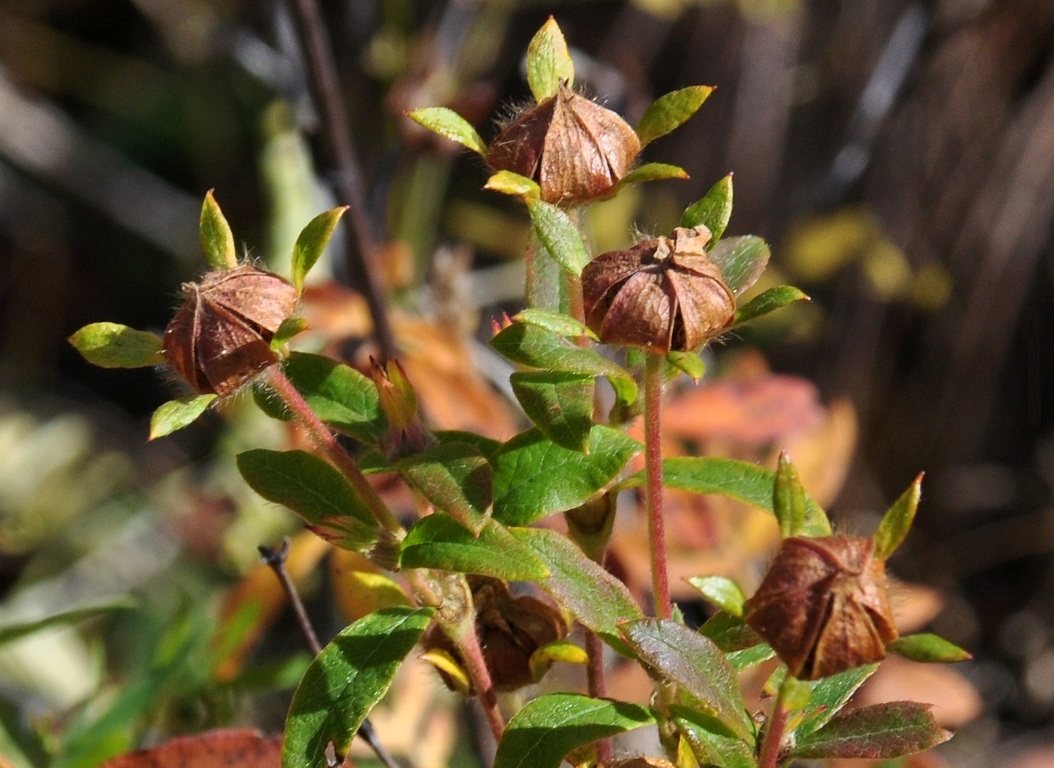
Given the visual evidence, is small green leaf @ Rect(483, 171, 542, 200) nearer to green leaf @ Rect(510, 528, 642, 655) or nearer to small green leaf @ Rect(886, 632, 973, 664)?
green leaf @ Rect(510, 528, 642, 655)

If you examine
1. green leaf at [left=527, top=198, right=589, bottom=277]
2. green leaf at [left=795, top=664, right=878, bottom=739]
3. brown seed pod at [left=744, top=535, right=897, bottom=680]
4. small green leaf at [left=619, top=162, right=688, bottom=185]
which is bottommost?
green leaf at [left=795, top=664, right=878, bottom=739]

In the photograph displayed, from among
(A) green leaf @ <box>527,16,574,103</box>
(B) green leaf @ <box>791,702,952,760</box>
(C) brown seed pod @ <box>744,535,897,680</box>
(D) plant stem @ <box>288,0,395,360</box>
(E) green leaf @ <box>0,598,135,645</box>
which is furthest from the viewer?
(D) plant stem @ <box>288,0,395,360</box>

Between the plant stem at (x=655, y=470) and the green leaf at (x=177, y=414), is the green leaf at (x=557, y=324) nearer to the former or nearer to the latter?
the plant stem at (x=655, y=470)

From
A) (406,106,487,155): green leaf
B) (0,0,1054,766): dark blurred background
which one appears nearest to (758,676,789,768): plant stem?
(406,106,487,155): green leaf

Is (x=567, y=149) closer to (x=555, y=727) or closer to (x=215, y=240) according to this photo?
(x=215, y=240)

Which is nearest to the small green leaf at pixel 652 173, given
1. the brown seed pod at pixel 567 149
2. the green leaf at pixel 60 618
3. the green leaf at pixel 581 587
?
the brown seed pod at pixel 567 149

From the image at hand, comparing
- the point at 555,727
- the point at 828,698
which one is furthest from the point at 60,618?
the point at 828,698
